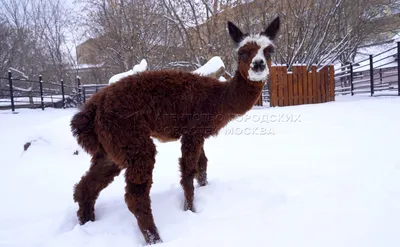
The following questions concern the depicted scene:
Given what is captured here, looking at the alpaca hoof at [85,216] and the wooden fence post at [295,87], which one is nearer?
the alpaca hoof at [85,216]

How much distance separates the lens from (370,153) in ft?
12.8

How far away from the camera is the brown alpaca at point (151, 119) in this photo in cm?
260

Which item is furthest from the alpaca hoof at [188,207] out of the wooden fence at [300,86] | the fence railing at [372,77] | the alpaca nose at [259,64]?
the fence railing at [372,77]

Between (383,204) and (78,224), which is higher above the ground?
(383,204)

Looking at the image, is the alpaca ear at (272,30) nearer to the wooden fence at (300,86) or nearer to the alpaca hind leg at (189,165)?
the alpaca hind leg at (189,165)

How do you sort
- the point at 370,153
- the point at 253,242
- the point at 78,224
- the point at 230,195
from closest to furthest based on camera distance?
the point at 253,242, the point at 78,224, the point at 230,195, the point at 370,153

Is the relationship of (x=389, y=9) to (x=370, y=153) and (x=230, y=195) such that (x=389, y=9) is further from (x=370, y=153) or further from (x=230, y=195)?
(x=230, y=195)

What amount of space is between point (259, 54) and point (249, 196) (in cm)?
161

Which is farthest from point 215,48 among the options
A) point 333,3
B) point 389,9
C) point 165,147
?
point 389,9

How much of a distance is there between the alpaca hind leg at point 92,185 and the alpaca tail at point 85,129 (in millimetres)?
299

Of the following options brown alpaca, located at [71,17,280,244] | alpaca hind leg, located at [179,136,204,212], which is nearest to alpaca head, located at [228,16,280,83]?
brown alpaca, located at [71,17,280,244]

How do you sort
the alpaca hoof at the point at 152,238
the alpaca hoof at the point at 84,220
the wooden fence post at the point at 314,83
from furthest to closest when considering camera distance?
1. the wooden fence post at the point at 314,83
2. the alpaca hoof at the point at 84,220
3. the alpaca hoof at the point at 152,238

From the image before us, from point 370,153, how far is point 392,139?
35.3 inches

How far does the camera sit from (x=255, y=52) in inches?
116
